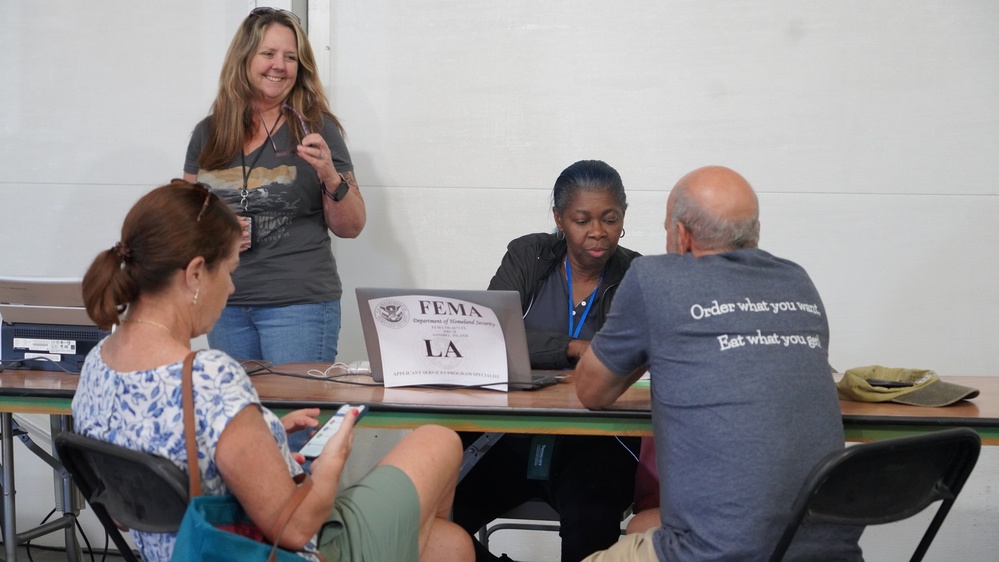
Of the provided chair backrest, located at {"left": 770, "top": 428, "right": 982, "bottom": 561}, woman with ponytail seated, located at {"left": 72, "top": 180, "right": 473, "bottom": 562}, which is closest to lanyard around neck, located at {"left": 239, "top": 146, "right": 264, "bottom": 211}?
woman with ponytail seated, located at {"left": 72, "top": 180, "right": 473, "bottom": 562}

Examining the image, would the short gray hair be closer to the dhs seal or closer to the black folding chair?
the dhs seal

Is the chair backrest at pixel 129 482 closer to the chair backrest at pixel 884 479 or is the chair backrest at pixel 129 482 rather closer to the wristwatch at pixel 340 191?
the chair backrest at pixel 884 479

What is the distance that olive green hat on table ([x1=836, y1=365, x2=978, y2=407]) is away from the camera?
2.04 m

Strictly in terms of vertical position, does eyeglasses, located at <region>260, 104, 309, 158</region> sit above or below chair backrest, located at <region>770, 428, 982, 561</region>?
above

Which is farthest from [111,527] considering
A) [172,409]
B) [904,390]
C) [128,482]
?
[904,390]

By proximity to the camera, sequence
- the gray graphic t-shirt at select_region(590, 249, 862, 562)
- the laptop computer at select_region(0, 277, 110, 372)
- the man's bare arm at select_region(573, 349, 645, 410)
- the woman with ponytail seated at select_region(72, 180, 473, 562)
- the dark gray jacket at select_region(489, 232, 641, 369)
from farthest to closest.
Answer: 1. the dark gray jacket at select_region(489, 232, 641, 369)
2. the laptop computer at select_region(0, 277, 110, 372)
3. the man's bare arm at select_region(573, 349, 645, 410)
4. the gray graphic t-shirt at select_region(590, 249, 862, 562)
5. the woman with ponytail seated at select_region(72, 180, 473, 562)

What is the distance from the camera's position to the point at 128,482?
152 cm

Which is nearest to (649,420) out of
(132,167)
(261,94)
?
(261,94)

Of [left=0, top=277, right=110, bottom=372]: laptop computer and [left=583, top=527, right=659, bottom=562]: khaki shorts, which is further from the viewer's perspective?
[left=0, top=277, right=110, bottom=372]: laptop computer

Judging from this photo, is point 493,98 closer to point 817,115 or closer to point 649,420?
point 817,115

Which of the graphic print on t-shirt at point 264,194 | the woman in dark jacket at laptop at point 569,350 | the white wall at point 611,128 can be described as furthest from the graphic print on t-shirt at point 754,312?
the white wall at point 611,128

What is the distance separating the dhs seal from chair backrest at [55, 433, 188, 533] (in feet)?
2.32

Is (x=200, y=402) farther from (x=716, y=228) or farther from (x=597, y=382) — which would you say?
(x=716, y=228)

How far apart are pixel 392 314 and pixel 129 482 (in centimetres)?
75
